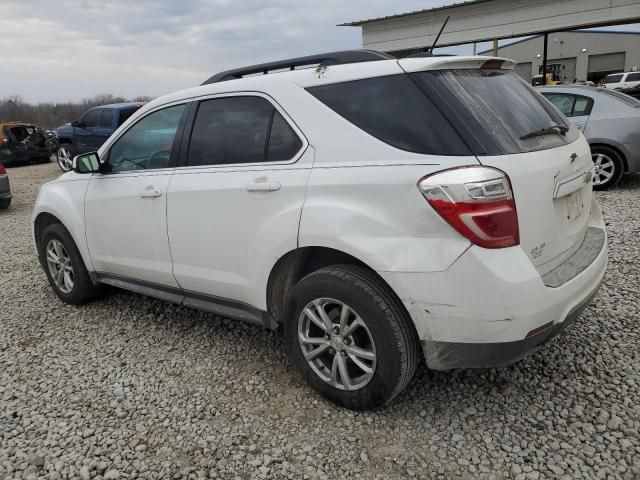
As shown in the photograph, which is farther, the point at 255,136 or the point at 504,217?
the point at 255,136

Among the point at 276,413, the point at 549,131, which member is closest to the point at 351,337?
the point at 276,413

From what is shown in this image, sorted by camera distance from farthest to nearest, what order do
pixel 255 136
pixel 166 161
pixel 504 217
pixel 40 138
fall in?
1. pixel 40 138
2. pixel 166 161
3. pixel 255 136
4. pixel 504 217

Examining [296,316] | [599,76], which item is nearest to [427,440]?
[296,316]

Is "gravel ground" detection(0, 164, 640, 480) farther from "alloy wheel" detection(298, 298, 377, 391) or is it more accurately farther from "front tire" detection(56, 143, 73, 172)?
"front tire" detection(56, 143, 73, 172)

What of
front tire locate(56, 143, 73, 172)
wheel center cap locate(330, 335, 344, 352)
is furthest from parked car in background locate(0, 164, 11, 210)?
wheel center cap locate(330, 335, 344, 352)

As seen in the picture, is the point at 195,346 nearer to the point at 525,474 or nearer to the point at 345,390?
the point at 345,390

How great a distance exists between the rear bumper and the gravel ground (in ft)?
1.47

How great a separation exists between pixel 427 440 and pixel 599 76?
60.3 m

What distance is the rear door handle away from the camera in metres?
2.69

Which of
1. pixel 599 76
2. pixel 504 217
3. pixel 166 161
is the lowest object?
pixel 599 76

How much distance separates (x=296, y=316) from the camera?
8.92ft

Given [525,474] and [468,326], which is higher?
[468,326]

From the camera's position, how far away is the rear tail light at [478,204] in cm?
212

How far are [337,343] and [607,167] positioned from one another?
6.31 m
